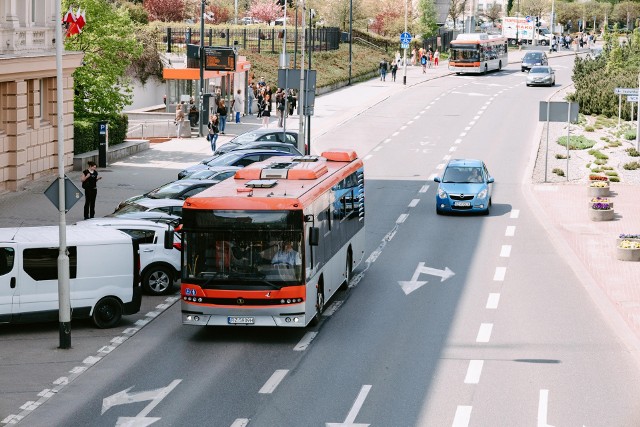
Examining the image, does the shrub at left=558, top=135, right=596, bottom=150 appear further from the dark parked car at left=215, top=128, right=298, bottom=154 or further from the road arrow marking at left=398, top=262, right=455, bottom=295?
the road arrow marking at left=398, top=262, right=455, bottom=295

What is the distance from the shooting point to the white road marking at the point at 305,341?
72.7 feet

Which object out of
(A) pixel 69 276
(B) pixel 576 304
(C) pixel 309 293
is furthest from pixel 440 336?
(A) pixel 69 276

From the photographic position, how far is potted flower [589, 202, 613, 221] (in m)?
36.7

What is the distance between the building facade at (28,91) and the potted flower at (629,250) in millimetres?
20050

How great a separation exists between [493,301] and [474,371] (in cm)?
574

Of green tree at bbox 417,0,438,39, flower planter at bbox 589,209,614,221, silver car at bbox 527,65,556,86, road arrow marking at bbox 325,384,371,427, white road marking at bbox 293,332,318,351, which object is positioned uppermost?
green tree at bbox 417,0,438,39

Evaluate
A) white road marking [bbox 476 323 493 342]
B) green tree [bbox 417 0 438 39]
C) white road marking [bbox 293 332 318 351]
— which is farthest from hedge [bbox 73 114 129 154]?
green tree [bbox 417 0 438 39]

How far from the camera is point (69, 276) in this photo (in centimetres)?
2286

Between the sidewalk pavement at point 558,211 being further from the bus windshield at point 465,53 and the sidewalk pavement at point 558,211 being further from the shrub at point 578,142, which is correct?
the bus windshield at point 465,53

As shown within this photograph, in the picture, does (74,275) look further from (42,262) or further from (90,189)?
(90,189)

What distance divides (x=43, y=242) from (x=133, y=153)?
1154 inches

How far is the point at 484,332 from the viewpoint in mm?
23516

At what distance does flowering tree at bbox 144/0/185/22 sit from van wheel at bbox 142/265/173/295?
259 ft

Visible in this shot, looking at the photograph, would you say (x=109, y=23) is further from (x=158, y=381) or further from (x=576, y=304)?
(x=158, y=381)
